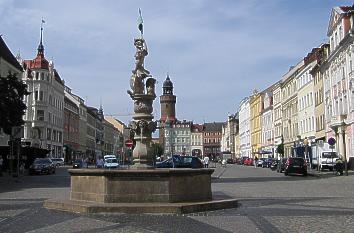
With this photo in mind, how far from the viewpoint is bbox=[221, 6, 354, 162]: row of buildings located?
51.4 m

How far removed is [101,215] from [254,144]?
367 feet

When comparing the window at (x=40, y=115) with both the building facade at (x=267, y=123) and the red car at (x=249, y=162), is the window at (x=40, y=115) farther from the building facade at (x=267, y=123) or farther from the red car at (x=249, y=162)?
the building facade at (x=267, y=123)

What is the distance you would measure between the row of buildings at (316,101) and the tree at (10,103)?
85.5 ft

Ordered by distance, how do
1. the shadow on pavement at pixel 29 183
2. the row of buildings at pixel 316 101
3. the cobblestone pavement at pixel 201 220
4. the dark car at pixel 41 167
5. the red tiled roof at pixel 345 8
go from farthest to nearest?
the red tiled roof at pixel 345 8 < the row of buildings at pixel 316 101 < the dark car at pixel 41 167 < the shadow on pavement at pixel 29 183 < the cobblestone pavement at pixel 201 220

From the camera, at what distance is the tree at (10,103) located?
38.9 m

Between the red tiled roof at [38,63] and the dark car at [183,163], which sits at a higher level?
the red tiled roof at [38,63]

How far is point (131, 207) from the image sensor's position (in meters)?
14.2

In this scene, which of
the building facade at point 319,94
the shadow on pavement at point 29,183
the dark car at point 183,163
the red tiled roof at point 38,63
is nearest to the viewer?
the shadow on pavement at point 29,183

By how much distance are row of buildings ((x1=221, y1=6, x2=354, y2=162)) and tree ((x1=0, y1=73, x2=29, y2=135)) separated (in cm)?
2606

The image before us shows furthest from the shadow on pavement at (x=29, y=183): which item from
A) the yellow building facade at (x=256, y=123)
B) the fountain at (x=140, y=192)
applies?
the yellow building facade at (x=256, y=123)

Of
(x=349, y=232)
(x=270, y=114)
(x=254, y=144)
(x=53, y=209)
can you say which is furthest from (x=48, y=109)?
(x=349, y=232)

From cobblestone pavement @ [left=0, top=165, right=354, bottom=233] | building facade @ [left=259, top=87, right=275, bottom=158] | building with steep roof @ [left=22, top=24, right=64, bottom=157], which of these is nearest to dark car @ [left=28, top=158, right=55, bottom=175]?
cobblestone pavement @ [left=0, top=165, right=354, bottom=233]

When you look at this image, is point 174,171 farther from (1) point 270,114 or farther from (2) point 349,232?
(1) point 270,114

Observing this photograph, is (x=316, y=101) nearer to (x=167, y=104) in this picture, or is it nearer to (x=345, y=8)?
(x=345, y=8)
